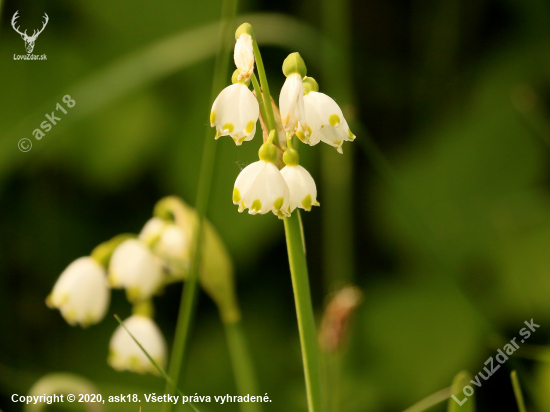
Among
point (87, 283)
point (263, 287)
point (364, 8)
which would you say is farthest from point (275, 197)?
point (364, 8)

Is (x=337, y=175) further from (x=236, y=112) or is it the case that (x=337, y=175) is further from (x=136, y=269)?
(x=236, y=112)

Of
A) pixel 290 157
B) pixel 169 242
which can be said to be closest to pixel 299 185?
pixel 290 157

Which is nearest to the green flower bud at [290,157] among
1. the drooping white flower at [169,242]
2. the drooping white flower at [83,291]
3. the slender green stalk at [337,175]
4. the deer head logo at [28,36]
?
the drooping white flower at [169,242]

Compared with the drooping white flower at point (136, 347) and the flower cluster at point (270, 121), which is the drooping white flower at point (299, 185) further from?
the drooping white flower at point (136, 347)

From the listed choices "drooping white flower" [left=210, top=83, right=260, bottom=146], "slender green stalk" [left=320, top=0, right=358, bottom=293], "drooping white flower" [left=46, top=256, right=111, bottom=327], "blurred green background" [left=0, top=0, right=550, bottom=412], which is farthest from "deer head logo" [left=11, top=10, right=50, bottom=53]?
"drooping white flower" [left=210, top=83, right=260, bottom=146]

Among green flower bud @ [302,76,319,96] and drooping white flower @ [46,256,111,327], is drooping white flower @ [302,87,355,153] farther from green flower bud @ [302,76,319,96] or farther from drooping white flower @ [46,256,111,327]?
drooping white flower @ [46,256,111,327]

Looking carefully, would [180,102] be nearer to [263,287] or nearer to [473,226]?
[263,287]
